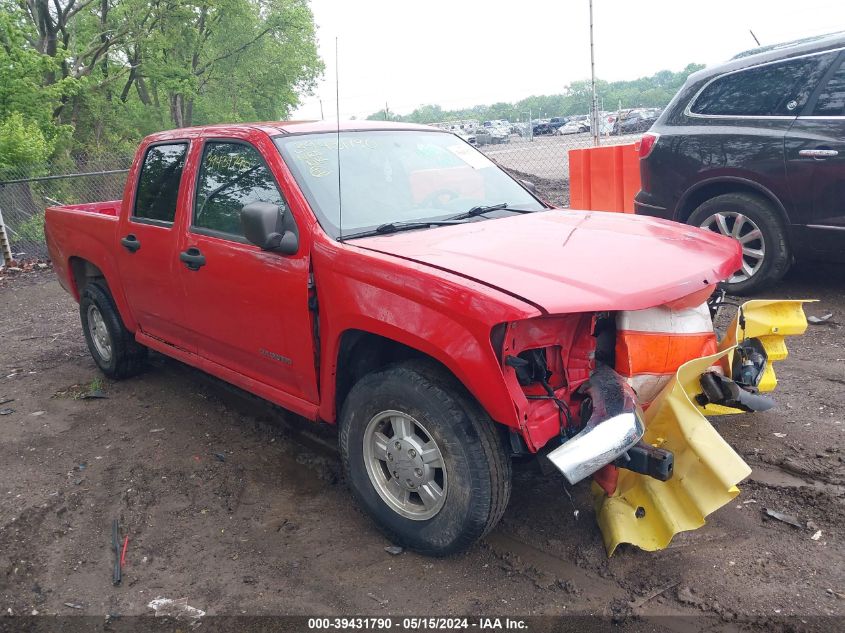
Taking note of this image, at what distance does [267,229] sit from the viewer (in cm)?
344

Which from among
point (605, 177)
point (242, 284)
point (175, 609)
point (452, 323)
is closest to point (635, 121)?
point (605, 177)

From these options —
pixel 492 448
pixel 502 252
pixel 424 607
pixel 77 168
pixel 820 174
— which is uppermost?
pixel 77 168

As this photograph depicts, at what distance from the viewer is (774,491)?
353 centimetres

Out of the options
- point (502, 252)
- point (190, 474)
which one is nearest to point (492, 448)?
point (502, 252)

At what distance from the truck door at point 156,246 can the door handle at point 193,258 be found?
0.18m

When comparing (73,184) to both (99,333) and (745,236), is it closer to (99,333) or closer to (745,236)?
(99,333)

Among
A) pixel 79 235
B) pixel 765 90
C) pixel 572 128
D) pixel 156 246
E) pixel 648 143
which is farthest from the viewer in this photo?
pixel 572 128

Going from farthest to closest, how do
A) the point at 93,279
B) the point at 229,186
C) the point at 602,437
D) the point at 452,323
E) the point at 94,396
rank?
the point at 93,279 < the point at 94,396 < the point at 229,186 < the point at 452,323 < the point at 602,437

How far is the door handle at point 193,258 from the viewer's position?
4.19m

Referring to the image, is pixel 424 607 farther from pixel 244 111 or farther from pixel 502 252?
pixel 244 111

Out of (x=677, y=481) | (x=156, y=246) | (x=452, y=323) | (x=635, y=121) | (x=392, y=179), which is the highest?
(x=635, y=121)

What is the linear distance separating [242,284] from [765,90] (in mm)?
4864

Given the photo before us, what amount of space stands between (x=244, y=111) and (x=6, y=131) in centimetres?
2129

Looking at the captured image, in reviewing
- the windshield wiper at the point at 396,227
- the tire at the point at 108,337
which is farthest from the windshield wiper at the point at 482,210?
the tire at the point at 108,337
